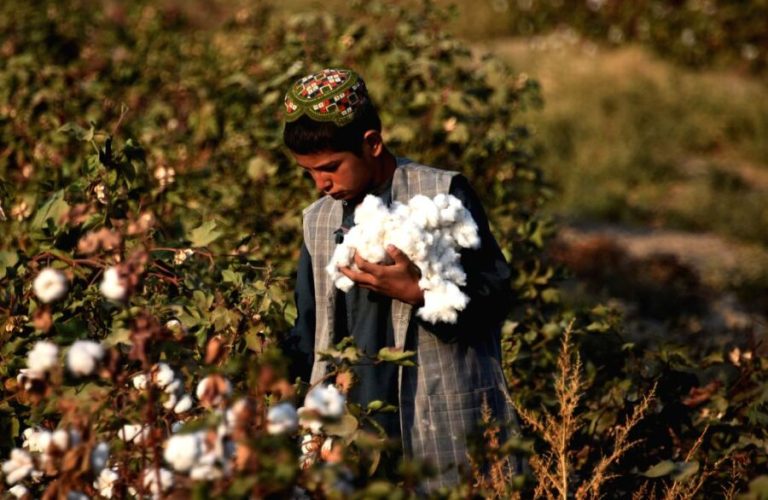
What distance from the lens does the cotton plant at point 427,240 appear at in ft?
6.84

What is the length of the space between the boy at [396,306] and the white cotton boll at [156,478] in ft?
2.09

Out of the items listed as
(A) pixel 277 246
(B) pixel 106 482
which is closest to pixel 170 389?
(B) pixel 106 482

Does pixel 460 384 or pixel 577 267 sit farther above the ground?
pixel 460 384

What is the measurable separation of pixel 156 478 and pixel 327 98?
0.92m

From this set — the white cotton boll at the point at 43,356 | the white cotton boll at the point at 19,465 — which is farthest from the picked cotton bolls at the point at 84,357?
the white cotton boll at the point at 19,465

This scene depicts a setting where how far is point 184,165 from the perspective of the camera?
15.2 feet

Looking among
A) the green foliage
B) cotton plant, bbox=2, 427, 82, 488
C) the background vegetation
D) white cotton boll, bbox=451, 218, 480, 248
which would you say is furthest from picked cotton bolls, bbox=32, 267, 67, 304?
the green foliage

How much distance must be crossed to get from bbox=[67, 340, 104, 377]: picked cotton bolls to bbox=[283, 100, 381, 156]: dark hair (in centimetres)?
77

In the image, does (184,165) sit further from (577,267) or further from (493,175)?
(577,267)

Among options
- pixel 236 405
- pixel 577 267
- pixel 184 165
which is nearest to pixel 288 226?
pixel 184 165

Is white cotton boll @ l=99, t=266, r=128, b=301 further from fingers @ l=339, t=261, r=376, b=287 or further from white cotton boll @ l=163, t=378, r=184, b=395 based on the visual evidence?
fingers @ l=339, t=261, r=376, b=287

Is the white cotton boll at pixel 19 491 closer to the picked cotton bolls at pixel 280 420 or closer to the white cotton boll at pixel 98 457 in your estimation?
the white cotton boll at pixel 98 457

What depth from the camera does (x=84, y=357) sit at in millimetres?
1651

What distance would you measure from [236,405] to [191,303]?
96 centimetres
